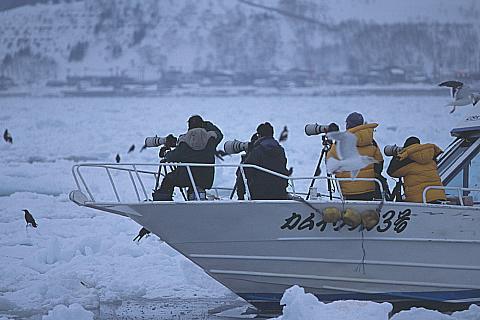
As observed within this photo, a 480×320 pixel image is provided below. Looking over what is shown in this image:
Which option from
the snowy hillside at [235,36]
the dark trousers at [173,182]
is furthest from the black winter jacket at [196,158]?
the snowy hillside at [235,36]

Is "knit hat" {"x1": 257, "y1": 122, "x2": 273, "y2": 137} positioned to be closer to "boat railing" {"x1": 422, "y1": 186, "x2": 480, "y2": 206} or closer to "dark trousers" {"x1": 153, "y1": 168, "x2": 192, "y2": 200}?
"dark trousers" {"x1": 153, "y1": 168, "x2": 192, "y2": 200}

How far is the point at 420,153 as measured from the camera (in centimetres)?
695

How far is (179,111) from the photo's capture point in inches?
1748

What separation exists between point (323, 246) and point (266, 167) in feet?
2.21

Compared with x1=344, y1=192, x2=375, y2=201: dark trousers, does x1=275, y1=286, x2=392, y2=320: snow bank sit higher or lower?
lower

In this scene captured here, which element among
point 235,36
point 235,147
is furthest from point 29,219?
→ point 235,36

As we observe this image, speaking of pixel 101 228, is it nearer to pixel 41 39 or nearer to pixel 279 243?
pixel 279 243

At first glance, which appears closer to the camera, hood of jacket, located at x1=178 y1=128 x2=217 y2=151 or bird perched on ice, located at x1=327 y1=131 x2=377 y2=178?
bird perched on ice, located at x1=327 y1=131 x2=377 y2=178

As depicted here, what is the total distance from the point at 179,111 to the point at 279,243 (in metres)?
37.8

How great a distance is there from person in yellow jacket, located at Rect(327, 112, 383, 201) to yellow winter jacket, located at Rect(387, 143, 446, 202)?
15 cm

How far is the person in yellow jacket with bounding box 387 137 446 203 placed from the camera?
274 inches

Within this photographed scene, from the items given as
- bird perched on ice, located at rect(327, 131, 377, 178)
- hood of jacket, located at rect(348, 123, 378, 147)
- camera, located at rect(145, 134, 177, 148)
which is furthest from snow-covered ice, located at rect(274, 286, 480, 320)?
camera, located at rect(145, 134, 177, 148)

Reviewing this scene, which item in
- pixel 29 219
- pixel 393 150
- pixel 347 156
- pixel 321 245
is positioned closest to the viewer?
pixel 347 156

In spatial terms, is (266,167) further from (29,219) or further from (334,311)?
(29,219)
